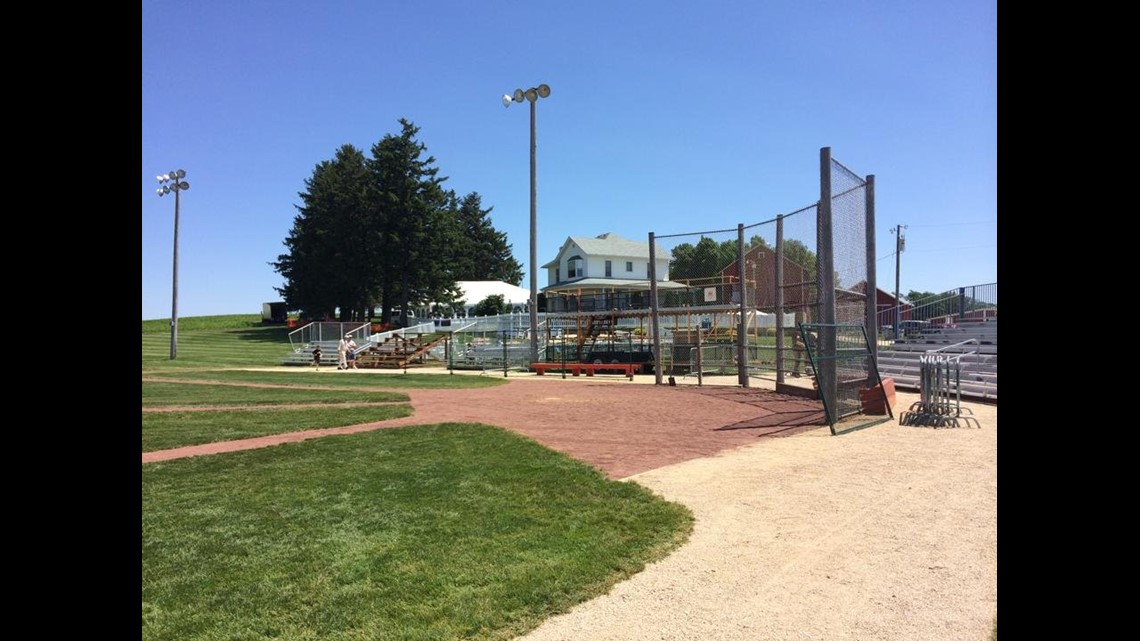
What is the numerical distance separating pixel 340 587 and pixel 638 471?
419 cm

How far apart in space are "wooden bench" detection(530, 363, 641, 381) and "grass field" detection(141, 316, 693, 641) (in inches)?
628

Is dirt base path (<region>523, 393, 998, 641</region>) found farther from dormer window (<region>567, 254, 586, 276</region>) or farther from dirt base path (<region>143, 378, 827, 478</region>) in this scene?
dormer window (<region>567, 254, 586, 276</region>)

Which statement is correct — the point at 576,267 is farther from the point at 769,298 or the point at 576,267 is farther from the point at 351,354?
the point at 769,298

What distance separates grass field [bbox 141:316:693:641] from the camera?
3910mm

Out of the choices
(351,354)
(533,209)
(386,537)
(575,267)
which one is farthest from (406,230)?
(386,537)

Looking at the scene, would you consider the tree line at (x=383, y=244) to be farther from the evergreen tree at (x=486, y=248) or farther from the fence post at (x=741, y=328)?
the fence post at (x=741, y=328)

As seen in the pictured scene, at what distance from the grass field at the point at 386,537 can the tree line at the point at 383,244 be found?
50.0 m

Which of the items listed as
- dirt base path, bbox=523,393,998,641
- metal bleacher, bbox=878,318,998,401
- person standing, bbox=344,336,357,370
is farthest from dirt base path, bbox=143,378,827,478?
person standing, bbox=344,336,357,370

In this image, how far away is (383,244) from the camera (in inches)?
2340

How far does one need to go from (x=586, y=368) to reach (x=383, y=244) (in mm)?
37367
